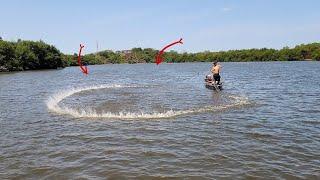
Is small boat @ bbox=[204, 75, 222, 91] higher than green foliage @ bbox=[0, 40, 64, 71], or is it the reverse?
green foliage @ bbox=[0, 40, 64, 71]

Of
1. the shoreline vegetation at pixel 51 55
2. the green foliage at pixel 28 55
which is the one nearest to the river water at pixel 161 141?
the green foliage at pixel 28 55

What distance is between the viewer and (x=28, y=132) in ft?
49.6

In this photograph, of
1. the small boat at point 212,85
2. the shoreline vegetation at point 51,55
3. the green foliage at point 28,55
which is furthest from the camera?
the shoreline vegetation at point 51,55

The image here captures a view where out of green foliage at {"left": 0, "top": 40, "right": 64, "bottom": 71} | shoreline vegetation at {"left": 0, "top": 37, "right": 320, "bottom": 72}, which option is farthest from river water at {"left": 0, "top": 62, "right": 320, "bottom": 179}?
shoreline vegetation at {"left": 0, "top": 37, "right": 320, "bottom": 72}

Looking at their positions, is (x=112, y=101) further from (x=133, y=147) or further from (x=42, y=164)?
(x=42, y=164)

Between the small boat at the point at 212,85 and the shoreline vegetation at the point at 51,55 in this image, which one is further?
the shoreline vegetation at the point at 51,55

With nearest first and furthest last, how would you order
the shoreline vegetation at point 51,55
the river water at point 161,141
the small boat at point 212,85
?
the river water at point 161,141 → the small boat at point 212,85 → the shoreline vegetation at point 51,55

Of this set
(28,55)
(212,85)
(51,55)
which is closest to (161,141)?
(212,85)

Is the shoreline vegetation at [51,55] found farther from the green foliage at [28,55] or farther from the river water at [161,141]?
the river water at [161,141]

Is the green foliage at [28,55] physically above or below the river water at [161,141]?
above

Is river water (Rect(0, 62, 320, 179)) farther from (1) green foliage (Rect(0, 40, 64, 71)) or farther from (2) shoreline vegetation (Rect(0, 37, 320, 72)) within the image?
(2) shoreline vegetation (Rect(0, 37, 320, 72))

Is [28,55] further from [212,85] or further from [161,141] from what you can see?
[161,141]

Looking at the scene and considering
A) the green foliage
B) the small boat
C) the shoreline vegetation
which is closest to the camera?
the small boat

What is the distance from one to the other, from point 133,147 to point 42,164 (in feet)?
9.53
